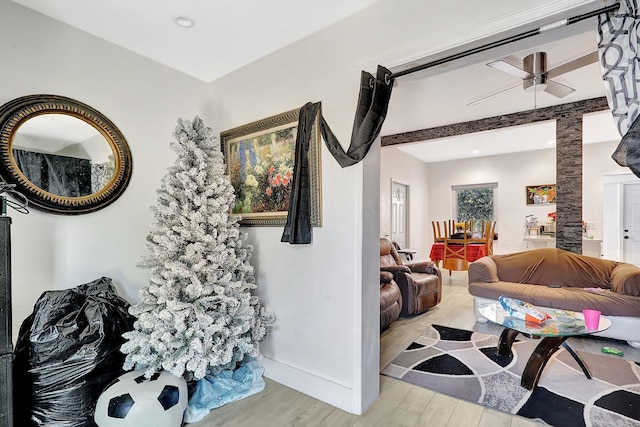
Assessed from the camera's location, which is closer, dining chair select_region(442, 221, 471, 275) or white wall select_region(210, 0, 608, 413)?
white wall select_region(210, 0, 608, 413)

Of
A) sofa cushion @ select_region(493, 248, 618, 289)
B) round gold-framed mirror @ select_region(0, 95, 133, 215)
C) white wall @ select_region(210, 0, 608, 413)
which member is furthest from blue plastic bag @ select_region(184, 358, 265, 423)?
sofa cushion @ select_region(493, 248, 618, 289)

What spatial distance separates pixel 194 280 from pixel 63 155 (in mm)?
1281

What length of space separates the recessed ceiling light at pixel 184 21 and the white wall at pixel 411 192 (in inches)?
168

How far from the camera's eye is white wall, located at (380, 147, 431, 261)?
19.6 ft

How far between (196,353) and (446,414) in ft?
5.37

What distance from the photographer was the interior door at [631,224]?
5777mm

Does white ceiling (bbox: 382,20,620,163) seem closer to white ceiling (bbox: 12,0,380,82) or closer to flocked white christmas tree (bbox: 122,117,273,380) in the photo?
white ceiling (bbox: 12,0,380,82)

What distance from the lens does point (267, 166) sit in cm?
245

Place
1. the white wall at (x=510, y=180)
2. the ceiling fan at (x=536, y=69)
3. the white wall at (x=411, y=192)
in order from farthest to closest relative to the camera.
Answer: the white wall at (x=510, y=180) → the white wall at (x=411, y=192) → the ceiling fan at (x=536, y=69)

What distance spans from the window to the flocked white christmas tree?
6.79m

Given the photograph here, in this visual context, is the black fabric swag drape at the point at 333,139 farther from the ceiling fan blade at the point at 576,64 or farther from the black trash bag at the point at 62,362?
the ceiling fan blade at the point at 576,64

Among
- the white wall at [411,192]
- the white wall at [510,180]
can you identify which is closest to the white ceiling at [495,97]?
the white wall at [510,180]

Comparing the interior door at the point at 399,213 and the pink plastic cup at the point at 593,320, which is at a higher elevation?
the interior door at the point at 399,213

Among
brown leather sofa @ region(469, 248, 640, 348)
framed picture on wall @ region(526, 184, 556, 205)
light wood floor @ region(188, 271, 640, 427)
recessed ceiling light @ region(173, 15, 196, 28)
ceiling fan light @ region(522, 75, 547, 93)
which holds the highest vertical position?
recessed ceiling light @ region(173, 15, 196, 28)
